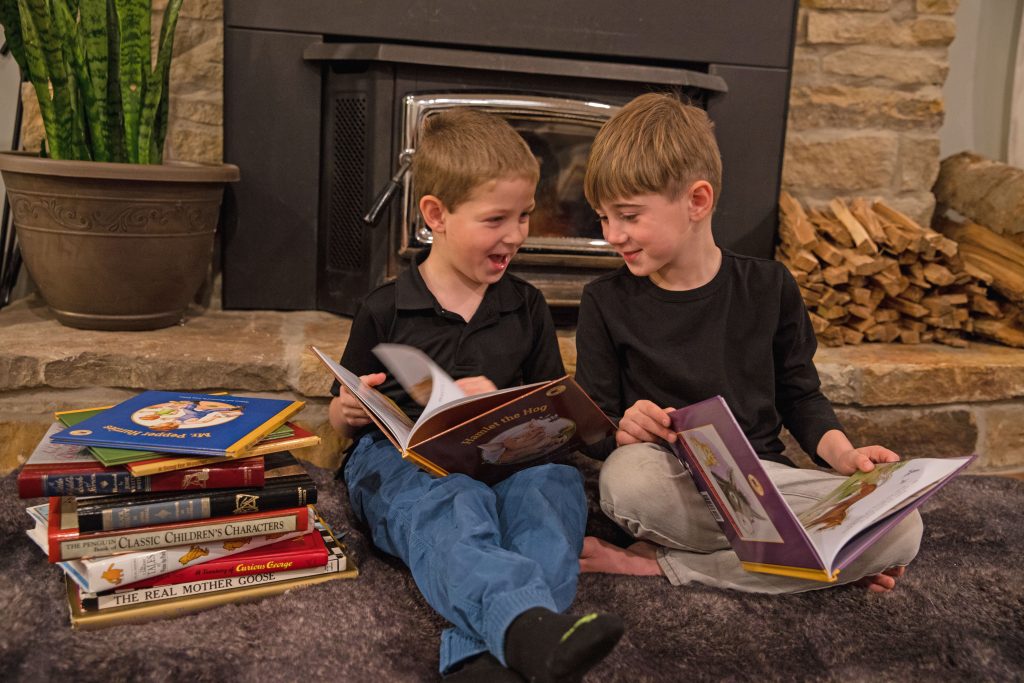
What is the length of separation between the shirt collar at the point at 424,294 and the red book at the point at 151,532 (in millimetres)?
363

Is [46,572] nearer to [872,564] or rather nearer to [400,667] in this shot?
[400,667]

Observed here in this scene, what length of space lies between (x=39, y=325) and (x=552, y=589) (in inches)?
48.6

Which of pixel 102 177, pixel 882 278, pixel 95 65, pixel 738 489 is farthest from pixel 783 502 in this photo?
pixel 95 65

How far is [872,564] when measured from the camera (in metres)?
1.29

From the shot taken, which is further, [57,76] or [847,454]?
[57,76]

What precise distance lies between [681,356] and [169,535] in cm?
75

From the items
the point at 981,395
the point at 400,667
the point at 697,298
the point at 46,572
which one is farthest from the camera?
the point at 981,395

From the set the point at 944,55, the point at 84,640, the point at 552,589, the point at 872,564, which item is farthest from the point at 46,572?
the point at 944,55

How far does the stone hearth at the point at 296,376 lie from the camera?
66.5 inches

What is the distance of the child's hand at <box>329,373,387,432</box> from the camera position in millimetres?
1352

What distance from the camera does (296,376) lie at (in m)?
1.74

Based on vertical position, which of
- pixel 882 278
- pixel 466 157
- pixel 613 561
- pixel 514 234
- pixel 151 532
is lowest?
pixel 613 561

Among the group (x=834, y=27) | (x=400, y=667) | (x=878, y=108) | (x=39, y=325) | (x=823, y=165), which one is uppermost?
(x=834, y=27)

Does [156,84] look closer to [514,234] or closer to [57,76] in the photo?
[57,76]
